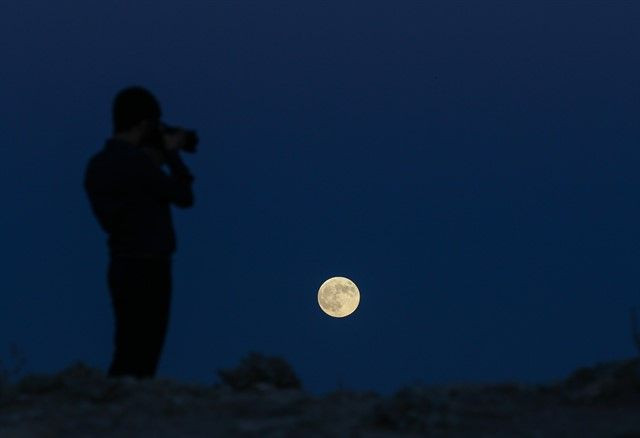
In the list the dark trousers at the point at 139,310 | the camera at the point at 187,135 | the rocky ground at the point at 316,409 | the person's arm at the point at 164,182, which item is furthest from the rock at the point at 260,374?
the camera at the point at 187,135

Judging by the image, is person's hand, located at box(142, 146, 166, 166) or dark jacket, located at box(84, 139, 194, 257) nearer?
dark jacket, located at box(84, 139, 194, 257)

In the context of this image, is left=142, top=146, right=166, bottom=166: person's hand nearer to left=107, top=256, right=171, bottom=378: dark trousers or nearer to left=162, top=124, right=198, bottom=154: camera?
left=162, top=124, right=198, bottom=154: camera

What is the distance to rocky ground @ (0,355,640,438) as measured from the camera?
4078mm

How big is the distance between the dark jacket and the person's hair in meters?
0.12

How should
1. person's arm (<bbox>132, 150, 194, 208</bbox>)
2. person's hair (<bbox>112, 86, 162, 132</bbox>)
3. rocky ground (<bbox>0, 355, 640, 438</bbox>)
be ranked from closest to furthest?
rocky ground (<bbox>0, 355, 640, 438</bbox>) → person's arm (<bbox>132, 150, 194, 208</bbox>) → person's hair (<bbox>112, 86, 162, 132</bbox>)

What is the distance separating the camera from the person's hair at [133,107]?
5320mm

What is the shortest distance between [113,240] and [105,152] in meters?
0.48

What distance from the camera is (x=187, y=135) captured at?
559cm

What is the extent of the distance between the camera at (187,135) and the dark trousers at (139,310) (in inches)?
27.8

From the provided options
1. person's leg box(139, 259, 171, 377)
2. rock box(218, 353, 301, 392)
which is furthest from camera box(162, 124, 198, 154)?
rock box(218, 353, 301, 392)

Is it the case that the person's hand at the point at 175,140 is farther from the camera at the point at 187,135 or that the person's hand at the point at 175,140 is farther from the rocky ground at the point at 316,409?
the rocky ground at the point at 316,409

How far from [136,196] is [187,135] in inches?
21.6

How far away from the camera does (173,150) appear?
5.44 meters

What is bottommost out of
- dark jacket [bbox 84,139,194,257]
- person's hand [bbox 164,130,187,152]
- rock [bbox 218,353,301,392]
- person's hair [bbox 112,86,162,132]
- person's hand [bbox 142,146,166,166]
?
rock [bbox 218,353,301,392]
